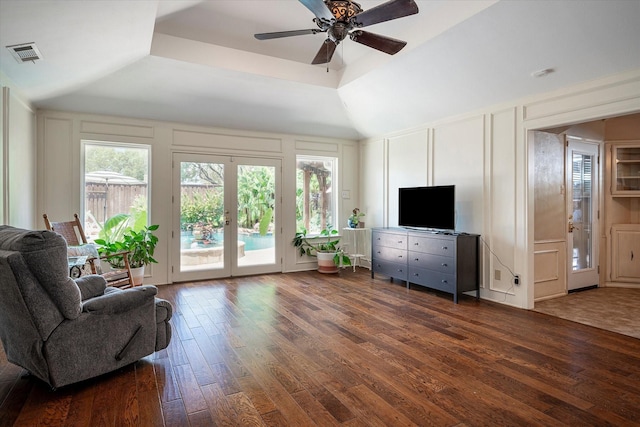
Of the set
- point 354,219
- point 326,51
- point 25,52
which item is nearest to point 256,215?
point 354,219

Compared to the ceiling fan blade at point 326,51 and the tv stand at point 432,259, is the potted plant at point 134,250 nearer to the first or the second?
the ceiling fan blade at point 326,51

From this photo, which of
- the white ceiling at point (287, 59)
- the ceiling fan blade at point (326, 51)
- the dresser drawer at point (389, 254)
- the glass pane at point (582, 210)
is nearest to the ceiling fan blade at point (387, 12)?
the ceiling fan blade at point (326, 51)

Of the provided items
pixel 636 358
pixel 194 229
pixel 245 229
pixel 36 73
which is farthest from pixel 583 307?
pixel 36 73

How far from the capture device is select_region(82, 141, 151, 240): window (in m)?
5.21

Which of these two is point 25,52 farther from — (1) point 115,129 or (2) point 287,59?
(2) point 287,59

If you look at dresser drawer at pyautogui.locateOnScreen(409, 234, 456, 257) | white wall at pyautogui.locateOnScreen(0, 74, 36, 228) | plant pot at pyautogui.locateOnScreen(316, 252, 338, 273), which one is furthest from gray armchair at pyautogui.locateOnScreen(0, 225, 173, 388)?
plant pot at pyautogui.locateOnScreen(316, 252, 338, 273)

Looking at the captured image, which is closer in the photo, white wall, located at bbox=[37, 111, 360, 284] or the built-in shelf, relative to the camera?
white wall, located at bbox=[37, 111, 360, 284]

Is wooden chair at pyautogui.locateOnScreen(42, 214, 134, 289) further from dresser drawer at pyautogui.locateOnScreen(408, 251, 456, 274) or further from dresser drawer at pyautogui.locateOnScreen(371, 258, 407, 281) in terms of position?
dresser drawer at pyautogui.locateOnScreen(408, 251, 456, 274)

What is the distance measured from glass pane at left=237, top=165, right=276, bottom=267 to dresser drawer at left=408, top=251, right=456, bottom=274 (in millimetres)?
2534

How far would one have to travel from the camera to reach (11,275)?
2086 millimetres

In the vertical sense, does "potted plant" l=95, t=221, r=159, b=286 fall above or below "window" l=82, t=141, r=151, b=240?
below

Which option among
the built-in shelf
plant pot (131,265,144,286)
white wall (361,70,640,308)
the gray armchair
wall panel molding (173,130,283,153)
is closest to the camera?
the gray armchair

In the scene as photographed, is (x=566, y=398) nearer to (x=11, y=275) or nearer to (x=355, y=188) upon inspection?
(x=11, y=275)

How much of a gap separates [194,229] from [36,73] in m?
2.86
